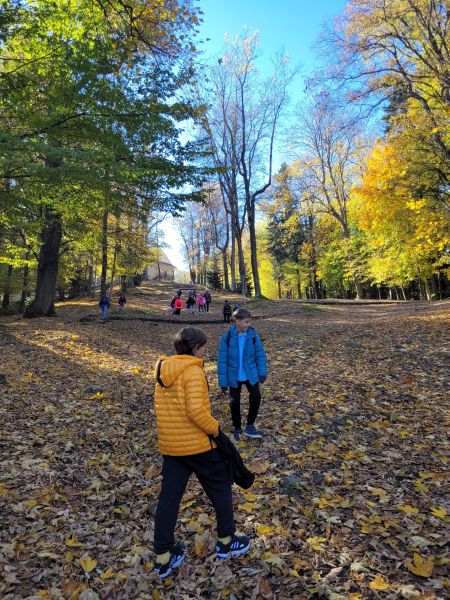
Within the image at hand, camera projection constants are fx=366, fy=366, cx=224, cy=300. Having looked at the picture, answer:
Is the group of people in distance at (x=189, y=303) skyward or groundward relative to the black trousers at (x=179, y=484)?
skyward

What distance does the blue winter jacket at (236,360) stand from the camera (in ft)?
17.5

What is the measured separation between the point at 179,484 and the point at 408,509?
252cm

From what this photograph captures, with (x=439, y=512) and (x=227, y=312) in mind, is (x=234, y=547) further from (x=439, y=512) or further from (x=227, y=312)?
(x=227, y=312)

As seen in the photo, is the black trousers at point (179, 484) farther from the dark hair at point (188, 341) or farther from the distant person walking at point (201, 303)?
the distant person walking at point (201, 303)

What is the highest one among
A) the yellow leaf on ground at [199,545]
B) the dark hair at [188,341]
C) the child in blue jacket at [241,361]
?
the dark hair at [188,341]

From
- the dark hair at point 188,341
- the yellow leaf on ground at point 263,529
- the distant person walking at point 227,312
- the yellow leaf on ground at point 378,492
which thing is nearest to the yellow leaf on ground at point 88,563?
the yellow leaf on ground at point 263,529

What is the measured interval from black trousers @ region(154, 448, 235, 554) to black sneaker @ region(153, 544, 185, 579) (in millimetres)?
122

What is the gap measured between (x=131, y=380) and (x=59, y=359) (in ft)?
8.52

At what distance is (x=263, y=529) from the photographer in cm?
363

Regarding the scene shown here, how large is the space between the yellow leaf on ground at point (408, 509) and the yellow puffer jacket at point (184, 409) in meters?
2.37

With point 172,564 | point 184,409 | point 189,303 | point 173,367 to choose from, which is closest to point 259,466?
point 172,564

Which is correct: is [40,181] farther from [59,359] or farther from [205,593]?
[205,593]

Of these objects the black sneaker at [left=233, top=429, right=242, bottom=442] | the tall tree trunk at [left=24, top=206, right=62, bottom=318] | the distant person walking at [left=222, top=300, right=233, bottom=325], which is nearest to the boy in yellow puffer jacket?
the black sneaker at [left=233, top=429, right=242, bottom=442]

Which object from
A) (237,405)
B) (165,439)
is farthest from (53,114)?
(165,439)
